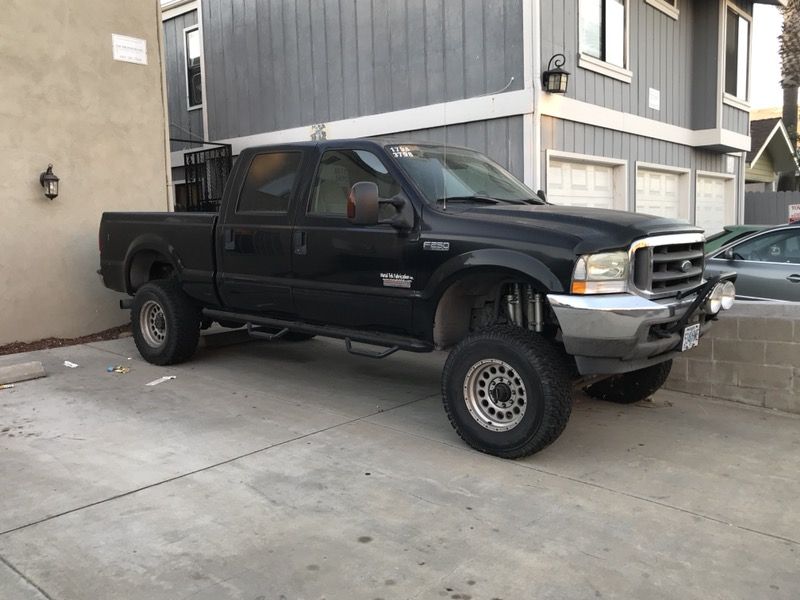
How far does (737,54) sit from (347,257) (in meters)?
12.5

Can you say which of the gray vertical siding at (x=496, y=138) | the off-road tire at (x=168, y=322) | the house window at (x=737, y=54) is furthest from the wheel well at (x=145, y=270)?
the house window at (x=737, y=54)

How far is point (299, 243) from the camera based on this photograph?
5.71 metres

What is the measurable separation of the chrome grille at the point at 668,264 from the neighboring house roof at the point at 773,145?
17.2m

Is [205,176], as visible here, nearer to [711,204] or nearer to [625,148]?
[625,148]

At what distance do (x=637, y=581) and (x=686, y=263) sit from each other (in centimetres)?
242

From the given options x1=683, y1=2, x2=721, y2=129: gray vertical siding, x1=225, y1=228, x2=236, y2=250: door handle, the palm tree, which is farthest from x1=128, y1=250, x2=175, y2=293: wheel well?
the palm tree

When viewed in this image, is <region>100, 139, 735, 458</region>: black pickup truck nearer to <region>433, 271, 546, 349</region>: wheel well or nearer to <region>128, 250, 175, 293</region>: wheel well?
<region>433, 271, 546, 349</region>: wheel well

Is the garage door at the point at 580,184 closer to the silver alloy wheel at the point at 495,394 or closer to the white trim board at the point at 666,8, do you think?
the white trim board at the point at 666,8

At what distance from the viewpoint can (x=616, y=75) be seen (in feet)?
35.1

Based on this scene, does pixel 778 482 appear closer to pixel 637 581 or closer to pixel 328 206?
pixel 637 581

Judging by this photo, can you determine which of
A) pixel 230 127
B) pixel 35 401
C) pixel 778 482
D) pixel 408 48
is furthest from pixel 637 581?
pixel 230 127

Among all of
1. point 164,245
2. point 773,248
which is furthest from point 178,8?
point 773,248

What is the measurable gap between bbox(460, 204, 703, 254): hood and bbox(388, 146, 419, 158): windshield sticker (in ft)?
2.54

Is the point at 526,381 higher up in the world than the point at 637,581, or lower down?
higher up
